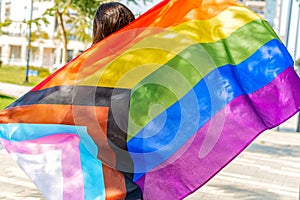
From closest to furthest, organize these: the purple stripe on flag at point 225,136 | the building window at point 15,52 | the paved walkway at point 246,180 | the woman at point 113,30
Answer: the woman at point 113,30
the purple stripe on flag at point 225,136
the paved walkway at point 246,180
the building window at point 15,52

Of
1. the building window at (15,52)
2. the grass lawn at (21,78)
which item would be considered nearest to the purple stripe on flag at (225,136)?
the grass lawn at (21,78)

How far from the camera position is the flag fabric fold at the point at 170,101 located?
9.18 feet

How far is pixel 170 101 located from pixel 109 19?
1.77 feet

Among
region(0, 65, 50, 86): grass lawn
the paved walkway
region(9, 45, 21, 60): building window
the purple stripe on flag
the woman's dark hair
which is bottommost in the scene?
region(9, 45, 21, 60): building window

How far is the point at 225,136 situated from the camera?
2.88 metres

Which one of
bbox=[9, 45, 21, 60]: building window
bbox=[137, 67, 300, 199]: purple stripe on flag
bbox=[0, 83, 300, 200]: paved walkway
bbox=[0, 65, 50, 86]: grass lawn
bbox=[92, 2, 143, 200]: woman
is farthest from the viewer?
bbox=[9, 45, 21, 60]: building window

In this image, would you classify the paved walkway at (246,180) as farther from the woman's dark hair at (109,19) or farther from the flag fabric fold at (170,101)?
the woman's dark hair at (109,19)

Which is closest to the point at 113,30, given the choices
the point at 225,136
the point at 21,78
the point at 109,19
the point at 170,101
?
the point at 109,19

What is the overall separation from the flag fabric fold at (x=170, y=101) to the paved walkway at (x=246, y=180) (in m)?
1.82

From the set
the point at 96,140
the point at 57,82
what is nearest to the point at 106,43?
the point at 57,82

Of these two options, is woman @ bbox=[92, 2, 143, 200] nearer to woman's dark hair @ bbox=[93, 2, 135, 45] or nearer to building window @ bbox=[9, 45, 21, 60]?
woman's dark hair @ bbox=[93, 2, 135, 45]

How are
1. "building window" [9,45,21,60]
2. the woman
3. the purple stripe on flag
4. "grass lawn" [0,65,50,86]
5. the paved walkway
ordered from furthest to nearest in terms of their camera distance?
"building window" [9,45,21,60]
"grass lawn" [0,65,50,86]
the paved walkway
the purple stripe on flag
the woman

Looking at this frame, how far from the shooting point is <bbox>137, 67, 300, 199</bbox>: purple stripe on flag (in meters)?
2.85

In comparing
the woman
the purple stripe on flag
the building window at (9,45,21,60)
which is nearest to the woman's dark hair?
the woman
